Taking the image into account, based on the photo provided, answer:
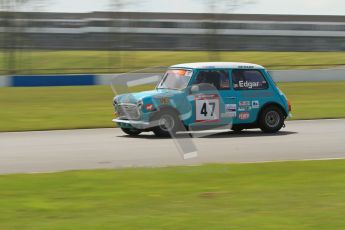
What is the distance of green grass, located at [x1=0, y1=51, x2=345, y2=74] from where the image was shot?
171 feet

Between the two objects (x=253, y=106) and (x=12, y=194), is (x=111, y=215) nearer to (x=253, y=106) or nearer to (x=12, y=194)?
(x=12, y=194)

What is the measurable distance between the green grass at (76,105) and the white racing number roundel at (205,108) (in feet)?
13.1

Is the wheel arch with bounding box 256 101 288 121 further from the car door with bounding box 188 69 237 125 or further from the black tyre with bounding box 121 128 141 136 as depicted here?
the black tyre with bounding box 121 128 141 136

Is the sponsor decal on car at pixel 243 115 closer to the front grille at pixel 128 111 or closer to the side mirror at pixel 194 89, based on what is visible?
the side mirror at pixel 194 89

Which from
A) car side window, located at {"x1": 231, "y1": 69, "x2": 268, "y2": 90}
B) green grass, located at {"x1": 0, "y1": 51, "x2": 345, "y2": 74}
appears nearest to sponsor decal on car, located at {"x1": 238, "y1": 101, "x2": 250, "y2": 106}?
car side window, located at {"x1": 231, "y1": 69, "x2": 268, "y2": 90}

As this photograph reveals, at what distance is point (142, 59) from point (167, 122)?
1716 inches

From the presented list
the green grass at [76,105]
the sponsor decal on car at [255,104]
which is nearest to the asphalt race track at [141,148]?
the sponsor decal on car at [255,104]

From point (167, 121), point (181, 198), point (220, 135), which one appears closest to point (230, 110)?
point (220, 135)

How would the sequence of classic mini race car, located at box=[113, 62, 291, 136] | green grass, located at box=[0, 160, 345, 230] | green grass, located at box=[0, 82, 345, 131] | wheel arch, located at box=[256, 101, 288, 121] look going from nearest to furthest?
1. green grass, located at box=[0, 160, 345, 230]
2. classic mini race car, located at box=[113, 62, 291, 136]
3. wheel arch, located at box=[256, 101, 288, 121]
4. green grass, located at box=[0, 82, 345, 131]

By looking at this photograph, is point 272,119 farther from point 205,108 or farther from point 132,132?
point 132,132

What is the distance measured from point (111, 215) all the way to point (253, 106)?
30.0 ft

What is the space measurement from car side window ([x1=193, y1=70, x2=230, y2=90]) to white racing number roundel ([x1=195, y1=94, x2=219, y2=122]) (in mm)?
409

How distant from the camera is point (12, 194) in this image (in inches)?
311

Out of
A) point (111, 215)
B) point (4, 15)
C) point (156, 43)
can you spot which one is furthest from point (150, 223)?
point (156, 43)
